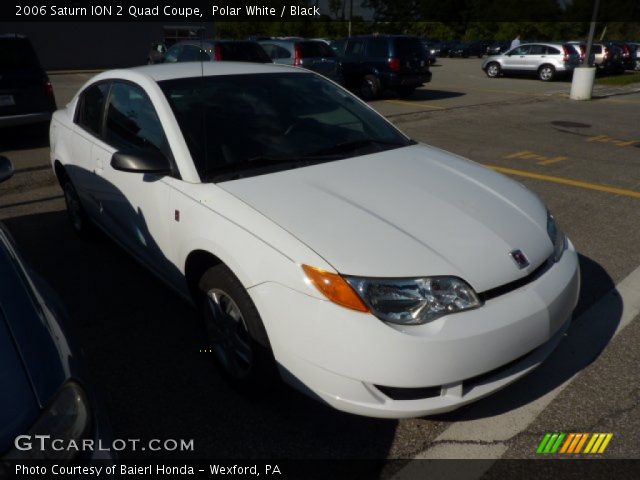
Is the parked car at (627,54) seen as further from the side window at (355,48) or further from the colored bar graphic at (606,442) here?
the colored bar graphic at (606,442)

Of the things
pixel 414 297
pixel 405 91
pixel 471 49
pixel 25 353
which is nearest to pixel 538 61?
pixel 405 91

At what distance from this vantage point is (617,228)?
202 inches

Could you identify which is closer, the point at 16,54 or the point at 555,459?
the point at 555,459

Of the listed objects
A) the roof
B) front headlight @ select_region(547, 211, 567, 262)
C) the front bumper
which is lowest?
the front bumper

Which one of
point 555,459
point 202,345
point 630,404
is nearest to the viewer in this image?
point 555,459

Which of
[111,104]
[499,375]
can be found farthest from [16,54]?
[499,375]

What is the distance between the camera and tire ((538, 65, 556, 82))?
22109 millimetres

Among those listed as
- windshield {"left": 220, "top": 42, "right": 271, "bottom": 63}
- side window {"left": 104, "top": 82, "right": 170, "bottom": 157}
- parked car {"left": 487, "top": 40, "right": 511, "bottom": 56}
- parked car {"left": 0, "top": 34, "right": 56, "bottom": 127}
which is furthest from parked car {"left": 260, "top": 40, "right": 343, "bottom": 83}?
parked car {"left": 487, "top": 40, "right": 511, "bottom": 56}

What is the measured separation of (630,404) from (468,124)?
30.6 feet

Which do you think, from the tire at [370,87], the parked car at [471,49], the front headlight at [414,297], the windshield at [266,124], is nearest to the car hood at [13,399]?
the front headlight at [414,297]

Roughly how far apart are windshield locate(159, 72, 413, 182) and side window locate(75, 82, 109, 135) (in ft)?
3.10

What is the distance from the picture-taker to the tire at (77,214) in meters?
4.59

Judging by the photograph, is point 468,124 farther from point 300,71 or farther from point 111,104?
point 111,104

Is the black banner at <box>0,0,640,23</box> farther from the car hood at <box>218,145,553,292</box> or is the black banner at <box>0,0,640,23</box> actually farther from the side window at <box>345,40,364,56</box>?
the car hood at <box>218,145,553,292</box>
